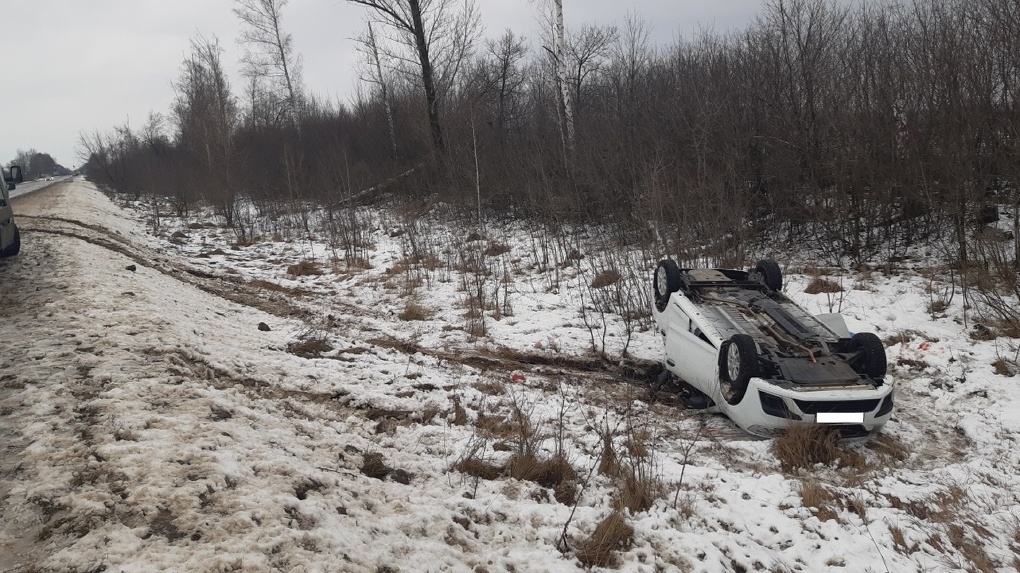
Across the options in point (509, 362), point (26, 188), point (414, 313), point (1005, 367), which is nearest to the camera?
point (1005, 367)

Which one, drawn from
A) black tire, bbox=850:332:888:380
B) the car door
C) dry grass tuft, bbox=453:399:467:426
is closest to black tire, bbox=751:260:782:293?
the car door

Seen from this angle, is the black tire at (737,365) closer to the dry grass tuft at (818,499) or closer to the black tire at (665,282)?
the dry grass tuft at (818,499)

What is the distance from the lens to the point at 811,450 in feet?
14.0

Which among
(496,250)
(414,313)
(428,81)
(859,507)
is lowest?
(859,507)

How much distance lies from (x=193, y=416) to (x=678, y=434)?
3953mm

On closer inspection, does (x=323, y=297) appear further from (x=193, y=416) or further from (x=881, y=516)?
(x=881, y=516)

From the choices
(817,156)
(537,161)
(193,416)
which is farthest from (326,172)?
(193,416)

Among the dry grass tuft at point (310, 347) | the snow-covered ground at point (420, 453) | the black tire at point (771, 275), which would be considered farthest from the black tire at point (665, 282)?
the dry grass tuft at point (310, 347)

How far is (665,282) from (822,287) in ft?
11.8

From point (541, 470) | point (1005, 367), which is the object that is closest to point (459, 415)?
point (541, 470)

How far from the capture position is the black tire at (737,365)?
463 cm

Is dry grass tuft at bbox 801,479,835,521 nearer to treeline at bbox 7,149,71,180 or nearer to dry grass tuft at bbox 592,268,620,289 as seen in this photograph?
dry grass tuft at bbox 592,268,620,289

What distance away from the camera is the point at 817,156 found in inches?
401

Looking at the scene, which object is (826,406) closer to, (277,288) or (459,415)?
(459,415)
